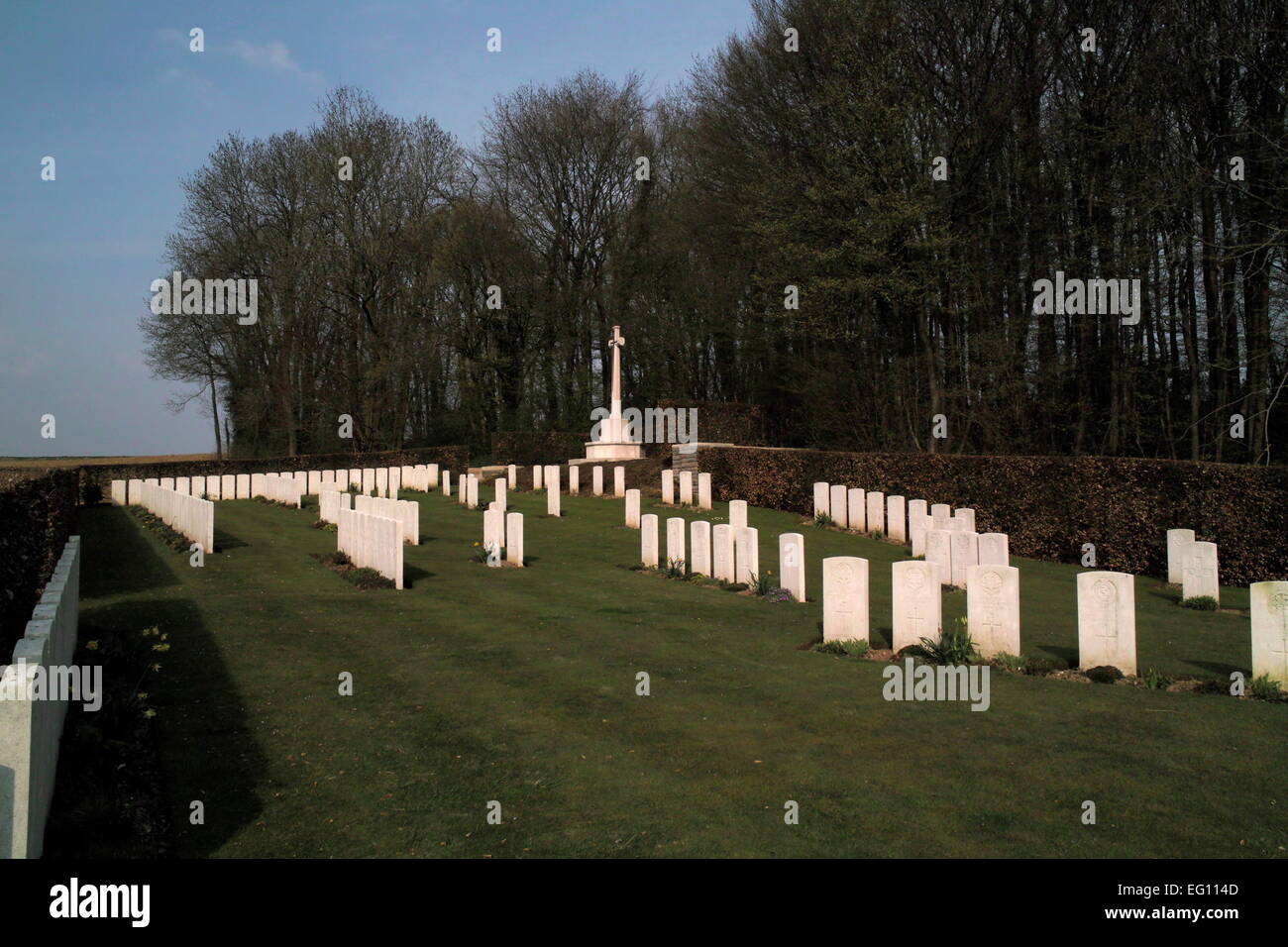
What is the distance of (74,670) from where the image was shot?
21.5ft

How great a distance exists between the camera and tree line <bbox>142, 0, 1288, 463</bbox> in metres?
19.5

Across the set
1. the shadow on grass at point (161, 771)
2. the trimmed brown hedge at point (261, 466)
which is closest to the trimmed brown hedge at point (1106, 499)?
the shadow on grass at point (161, 771)

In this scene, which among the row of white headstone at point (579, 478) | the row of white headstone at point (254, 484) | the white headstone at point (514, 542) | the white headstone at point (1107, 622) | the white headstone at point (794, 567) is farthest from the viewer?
the row of white headstone at point (579, 478)

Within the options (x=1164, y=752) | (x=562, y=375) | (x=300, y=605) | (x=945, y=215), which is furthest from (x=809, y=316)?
(x=1164, y=752)

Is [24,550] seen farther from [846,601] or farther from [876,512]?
[876,512]

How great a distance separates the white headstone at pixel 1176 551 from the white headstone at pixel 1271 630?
19.1 ft

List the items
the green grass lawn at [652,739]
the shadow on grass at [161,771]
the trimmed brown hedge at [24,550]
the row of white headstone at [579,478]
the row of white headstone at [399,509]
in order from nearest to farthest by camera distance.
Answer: the shadow on grass at [161,771], the green grass lawn at [652,739], the trimmed brown hedge at [24,550], the row of white headstone at [399,509], the row of white headstone at [579,478]

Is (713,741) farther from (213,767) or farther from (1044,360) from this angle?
(1044,360)

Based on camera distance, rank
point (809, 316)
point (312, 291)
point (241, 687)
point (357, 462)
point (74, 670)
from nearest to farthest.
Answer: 1. point (74, 670)
2. point (241, 687)
3. point (809, 316)
4. point (357, 462)
5. point (312, 291)

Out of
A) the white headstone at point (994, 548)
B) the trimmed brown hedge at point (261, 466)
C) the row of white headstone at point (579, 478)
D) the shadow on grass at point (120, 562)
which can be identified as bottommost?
the shadow on grass at point (120, 562)

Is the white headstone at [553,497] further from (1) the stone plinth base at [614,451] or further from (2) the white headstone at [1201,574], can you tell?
(2) the white headstone at [1201,574]

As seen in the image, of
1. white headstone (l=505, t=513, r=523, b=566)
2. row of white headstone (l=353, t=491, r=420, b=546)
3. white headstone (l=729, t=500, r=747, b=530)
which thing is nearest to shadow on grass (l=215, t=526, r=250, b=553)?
row of white headstone (l=353, t=491, r=420, b=546)

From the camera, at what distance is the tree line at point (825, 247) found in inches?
769
